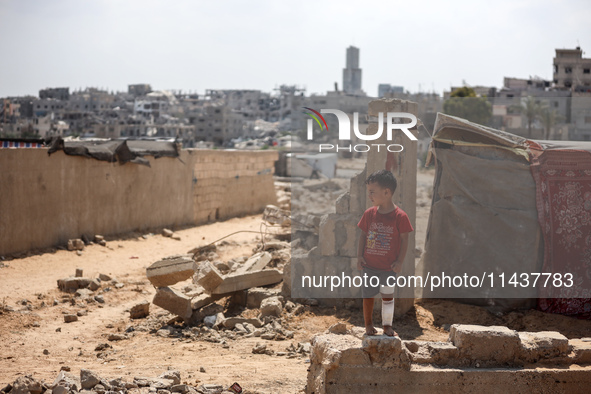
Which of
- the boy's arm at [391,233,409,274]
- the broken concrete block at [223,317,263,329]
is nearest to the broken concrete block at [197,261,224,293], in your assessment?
the broken concrete block at [223,317,263,329]

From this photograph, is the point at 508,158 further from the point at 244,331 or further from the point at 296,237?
→ the point at 244,331

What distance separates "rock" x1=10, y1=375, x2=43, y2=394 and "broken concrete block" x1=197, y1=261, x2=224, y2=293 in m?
2.80

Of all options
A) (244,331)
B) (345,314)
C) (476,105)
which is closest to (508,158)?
(345,314)

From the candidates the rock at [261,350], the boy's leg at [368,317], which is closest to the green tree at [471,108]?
the rock at [261,350]

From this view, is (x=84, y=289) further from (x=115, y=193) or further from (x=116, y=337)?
(x=115, y=193)

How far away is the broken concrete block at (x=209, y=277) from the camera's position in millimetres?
7195

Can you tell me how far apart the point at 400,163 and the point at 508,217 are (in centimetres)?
156

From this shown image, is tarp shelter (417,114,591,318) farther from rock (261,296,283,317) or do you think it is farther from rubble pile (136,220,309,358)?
rubble pile (136,220,309,358)

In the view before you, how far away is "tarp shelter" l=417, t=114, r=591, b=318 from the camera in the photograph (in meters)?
7.20

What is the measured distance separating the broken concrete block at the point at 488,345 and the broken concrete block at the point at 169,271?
3620 millimetres

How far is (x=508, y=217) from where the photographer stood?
7492 millimetres

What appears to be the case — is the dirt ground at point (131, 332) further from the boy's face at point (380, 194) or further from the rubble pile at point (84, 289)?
the boy's face at point (380, 194)

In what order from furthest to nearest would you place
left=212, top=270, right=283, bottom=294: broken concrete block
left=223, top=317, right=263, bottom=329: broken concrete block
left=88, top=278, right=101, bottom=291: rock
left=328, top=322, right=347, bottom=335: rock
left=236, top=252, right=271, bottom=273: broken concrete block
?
left=88, top=278, right=101, bottom=291: rock < left=236, top=252, right=271, bottom=273: broken concrete block < left=212, top=270, right=283, bottom=294: broken concrete block < left=223, top=317, right=263, bottom=329: broken concrete block < left=328, top=322, right=347, bottom=335: rock

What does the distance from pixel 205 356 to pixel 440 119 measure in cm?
419
